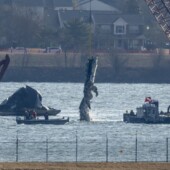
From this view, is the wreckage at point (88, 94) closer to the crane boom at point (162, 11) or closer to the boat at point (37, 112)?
the boat at point (37, 112)

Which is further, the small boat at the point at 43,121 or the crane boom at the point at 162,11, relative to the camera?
the crane boom at the point at 162,11

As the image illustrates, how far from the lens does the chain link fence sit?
84688 mm

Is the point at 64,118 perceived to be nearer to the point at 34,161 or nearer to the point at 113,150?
the point at 113,150

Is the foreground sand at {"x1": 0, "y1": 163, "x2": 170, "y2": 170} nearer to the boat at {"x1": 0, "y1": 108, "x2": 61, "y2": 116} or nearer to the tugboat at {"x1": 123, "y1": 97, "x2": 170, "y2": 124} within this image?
the tugboat at {"x1": 123, "y1": 97, "x2": 170, "y2": 124}

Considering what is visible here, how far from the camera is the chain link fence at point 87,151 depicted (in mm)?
84688

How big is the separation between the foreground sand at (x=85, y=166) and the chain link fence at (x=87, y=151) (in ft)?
10.7

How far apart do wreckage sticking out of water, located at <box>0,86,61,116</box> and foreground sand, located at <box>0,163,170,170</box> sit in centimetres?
4072

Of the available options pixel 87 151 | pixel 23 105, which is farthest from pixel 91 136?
pixel 23 105

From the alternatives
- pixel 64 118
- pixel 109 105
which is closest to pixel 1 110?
pixel 64 118

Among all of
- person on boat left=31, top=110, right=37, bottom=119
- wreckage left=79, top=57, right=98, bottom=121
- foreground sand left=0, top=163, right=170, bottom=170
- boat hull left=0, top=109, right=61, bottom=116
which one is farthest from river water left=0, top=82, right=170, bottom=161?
foreground sand left=0, top=163, right=170, bottom=170

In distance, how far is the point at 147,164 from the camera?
80125 mm

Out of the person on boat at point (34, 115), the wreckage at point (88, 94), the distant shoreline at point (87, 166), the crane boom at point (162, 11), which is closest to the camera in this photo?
the distant shoreline at point (87, 166)

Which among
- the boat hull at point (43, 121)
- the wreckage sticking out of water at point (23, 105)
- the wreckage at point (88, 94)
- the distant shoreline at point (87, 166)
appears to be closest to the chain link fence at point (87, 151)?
the distant shoreline at point (87, 166)

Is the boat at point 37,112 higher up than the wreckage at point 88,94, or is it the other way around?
the wreckage at point 88,94
